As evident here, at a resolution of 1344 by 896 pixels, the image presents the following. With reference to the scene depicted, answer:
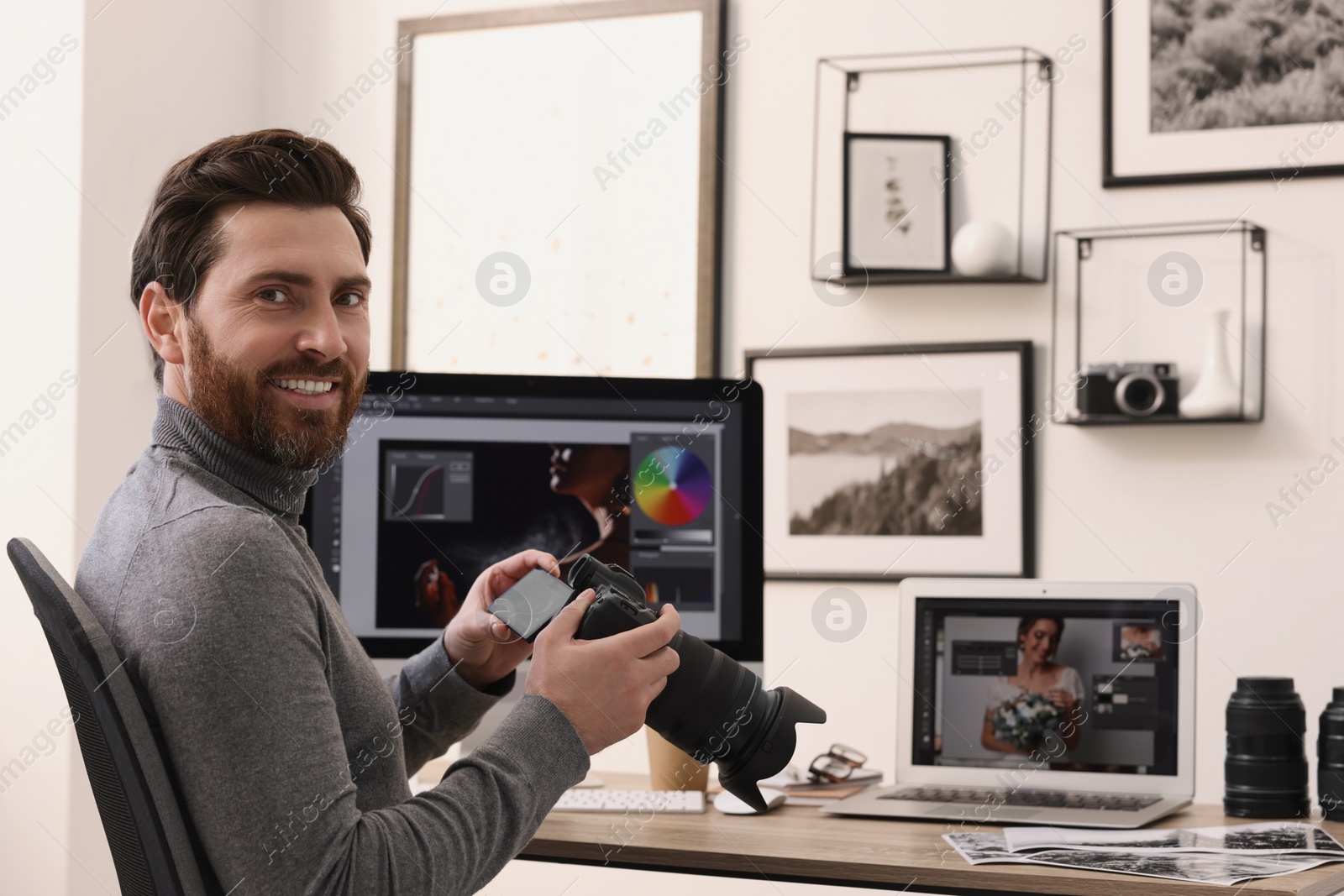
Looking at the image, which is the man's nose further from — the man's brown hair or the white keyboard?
the white keyboard

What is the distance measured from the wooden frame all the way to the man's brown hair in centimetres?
145

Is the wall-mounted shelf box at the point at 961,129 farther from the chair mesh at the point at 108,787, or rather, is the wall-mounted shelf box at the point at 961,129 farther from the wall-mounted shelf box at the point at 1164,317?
the chair mesh at the point at 108,787

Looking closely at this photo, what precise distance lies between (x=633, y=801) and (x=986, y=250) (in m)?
1.19

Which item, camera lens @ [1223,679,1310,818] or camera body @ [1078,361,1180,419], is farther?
camera body @ [1078,361,1180,419]

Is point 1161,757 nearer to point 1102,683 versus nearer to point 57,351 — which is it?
point 1102,683

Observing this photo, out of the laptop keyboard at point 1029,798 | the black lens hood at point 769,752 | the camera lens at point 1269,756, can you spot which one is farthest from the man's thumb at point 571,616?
the camera lens at point 1269,756

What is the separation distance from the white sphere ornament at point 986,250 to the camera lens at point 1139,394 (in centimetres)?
29

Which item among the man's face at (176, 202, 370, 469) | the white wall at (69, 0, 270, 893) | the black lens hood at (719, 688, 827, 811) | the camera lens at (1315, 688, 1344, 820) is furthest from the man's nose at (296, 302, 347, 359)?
the white wall at (69, 0, 270, 893)

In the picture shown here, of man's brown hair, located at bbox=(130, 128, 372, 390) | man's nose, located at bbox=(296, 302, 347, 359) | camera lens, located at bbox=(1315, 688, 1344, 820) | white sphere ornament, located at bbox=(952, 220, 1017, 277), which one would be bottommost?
camera lens, located at bbox=(1315, 688, 1344, 820)

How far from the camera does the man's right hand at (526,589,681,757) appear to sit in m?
1.07

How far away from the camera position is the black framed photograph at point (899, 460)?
237 cm

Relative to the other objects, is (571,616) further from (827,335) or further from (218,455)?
(827,335)

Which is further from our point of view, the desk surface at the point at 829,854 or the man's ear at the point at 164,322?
the desk surface at the point at 829,854

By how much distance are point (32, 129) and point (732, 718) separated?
1.97 m
